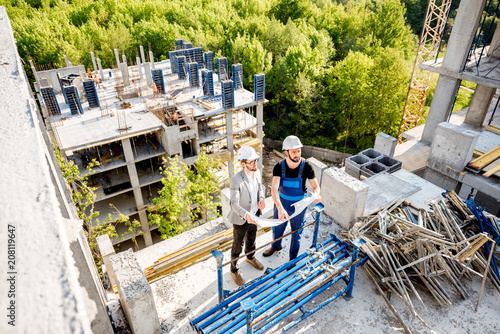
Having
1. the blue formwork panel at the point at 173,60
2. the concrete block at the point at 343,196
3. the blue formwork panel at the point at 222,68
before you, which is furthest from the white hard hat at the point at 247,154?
the blue formwork panel at the point at 173,60

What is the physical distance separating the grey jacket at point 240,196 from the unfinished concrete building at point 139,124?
50.8 ft

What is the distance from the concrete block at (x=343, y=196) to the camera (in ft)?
26.6

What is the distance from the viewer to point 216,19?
4444 centimetres

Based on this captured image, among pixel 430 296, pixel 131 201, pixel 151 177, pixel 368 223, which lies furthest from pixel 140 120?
pixel 430 296

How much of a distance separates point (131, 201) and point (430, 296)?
21.3 meters

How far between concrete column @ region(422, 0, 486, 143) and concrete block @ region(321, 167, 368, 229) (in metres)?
11.7

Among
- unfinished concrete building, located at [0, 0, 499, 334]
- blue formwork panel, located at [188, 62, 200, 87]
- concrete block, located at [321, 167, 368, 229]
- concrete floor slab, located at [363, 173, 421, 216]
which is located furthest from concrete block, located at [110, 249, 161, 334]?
blue formwork panel, located at [188, 62, 200, 87]

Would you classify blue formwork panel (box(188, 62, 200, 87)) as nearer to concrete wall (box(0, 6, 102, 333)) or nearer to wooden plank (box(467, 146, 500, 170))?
wooden plank (box(467, 146, 500, 170))

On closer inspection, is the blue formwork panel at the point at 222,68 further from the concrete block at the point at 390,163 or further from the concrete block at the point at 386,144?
the concrete block at the point at 390,163

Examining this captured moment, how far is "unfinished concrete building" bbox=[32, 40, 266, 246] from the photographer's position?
2106 cm

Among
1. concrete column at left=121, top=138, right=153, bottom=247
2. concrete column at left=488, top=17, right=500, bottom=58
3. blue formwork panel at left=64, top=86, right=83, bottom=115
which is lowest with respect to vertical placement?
concrete column at left=121, top=138, right=153, bottom=247

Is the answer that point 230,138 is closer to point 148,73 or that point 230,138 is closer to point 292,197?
point 148,73

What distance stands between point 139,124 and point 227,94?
5.88 m

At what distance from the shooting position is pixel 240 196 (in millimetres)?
6273
